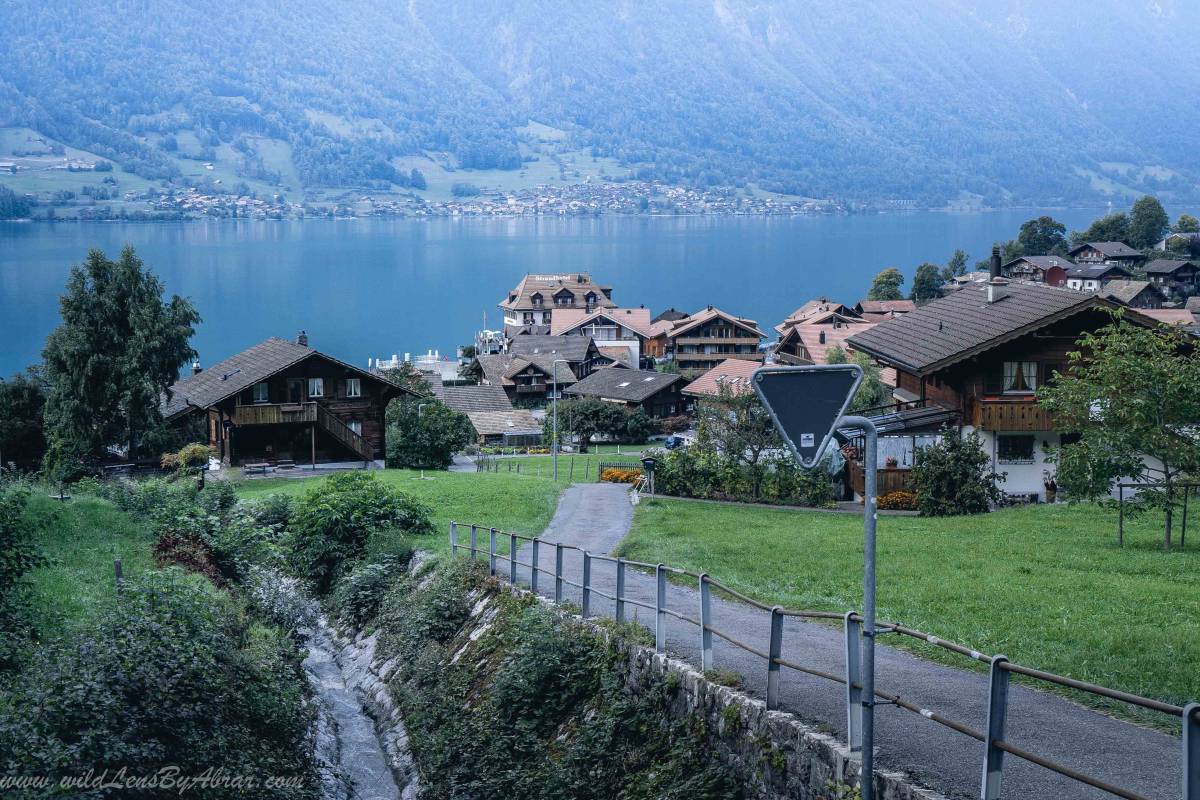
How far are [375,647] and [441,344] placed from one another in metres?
143

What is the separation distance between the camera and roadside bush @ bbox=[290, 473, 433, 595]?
24.8 metres

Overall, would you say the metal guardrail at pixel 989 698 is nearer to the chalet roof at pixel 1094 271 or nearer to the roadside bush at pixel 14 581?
the roadside bush at pixel 14 581

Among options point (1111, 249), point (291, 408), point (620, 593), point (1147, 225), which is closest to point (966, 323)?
point (620, 593)

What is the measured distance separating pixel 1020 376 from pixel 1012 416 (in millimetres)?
1489

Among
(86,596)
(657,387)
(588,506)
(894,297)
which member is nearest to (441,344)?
(894,297)

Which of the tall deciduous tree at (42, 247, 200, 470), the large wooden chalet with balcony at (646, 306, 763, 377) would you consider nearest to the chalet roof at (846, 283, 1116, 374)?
the tall deciduous tree at (42, 247, 200, 470)

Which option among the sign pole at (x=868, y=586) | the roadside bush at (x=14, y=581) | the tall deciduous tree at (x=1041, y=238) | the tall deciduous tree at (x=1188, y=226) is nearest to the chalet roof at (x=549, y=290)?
the tall deciduous tree at (x=1041, y=238)

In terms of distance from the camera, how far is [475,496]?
31.3m

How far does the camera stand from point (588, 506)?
29969 millimetres

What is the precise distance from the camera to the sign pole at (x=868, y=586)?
7086 mm

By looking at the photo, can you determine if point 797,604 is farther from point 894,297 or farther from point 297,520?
point 894,297

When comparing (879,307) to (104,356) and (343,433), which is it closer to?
(343,433)

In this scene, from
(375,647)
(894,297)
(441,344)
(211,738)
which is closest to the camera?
(211,738)

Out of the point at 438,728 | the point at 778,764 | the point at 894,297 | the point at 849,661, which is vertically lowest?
the point at 438,728
